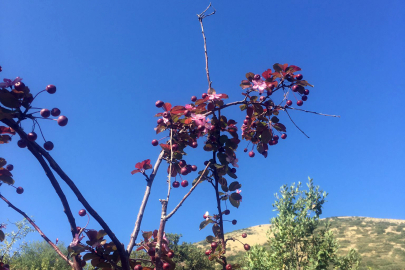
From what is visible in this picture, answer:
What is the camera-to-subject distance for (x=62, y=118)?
129 cm

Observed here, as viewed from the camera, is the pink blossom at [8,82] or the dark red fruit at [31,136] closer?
the dark red fruit at [31,136]

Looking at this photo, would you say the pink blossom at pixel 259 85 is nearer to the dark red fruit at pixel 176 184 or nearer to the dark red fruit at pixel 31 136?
the dark red fruit at pixel 176 184

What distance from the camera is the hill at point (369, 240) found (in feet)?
145

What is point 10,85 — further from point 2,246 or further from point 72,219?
point 2,246

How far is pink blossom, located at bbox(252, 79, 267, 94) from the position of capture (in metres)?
2.21

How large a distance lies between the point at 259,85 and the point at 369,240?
7324cm

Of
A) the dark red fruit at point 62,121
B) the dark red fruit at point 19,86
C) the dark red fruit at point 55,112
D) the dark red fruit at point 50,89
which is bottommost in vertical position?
the dark red fruit at point 62,121

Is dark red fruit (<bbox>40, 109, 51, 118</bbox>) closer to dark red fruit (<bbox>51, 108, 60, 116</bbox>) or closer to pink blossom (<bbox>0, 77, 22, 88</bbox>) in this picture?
dark red fruit (<bbox>51, 108, 60, 116</bbox>)

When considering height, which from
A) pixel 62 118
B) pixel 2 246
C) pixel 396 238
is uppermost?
pixel 396 238

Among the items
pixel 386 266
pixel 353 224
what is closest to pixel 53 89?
A: pixel 386 266

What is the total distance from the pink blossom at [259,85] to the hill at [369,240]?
35.3m

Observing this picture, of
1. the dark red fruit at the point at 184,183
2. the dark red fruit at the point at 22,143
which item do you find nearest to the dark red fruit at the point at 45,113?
the dark red fruit at the point at 22,143

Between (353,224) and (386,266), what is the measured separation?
138 ft

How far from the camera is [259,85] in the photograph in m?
2.26
